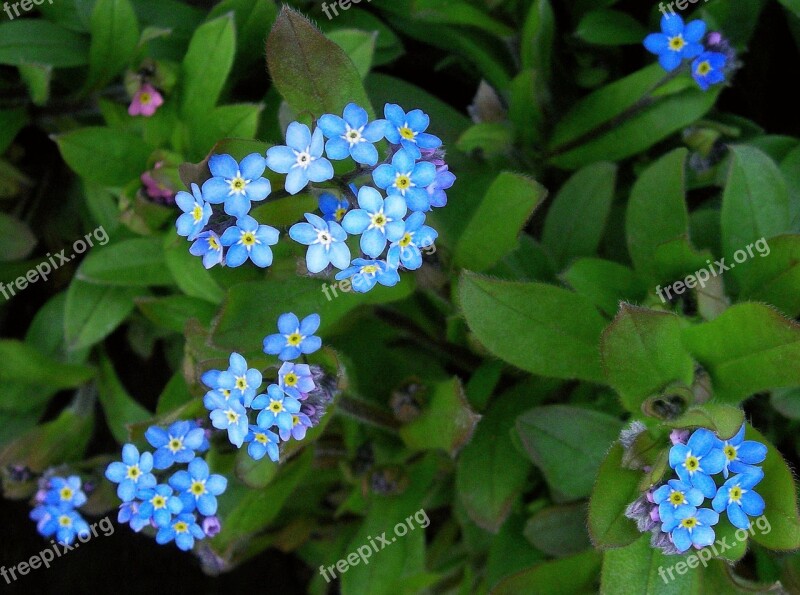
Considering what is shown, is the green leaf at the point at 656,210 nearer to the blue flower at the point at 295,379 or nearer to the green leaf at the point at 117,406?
the blue flower at the point at 295,379

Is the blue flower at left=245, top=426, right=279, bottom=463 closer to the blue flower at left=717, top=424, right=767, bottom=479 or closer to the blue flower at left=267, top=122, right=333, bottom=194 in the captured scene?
the blue flower at left=267, top=122, right=333, bottom=194

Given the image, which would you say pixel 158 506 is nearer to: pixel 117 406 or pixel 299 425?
pixel 299 425

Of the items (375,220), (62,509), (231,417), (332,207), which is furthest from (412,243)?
(62,509)

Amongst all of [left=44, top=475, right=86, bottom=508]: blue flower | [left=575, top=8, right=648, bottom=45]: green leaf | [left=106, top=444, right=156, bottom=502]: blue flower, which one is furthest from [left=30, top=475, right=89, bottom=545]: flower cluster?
[left=575, top=8, right=648, bottom=45]: green leaf

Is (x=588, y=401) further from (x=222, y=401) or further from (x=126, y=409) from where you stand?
(x=126, y=409)

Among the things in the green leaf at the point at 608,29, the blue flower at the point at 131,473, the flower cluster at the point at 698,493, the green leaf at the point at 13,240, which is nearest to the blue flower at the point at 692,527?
the flower cluster at the point at 698,493
